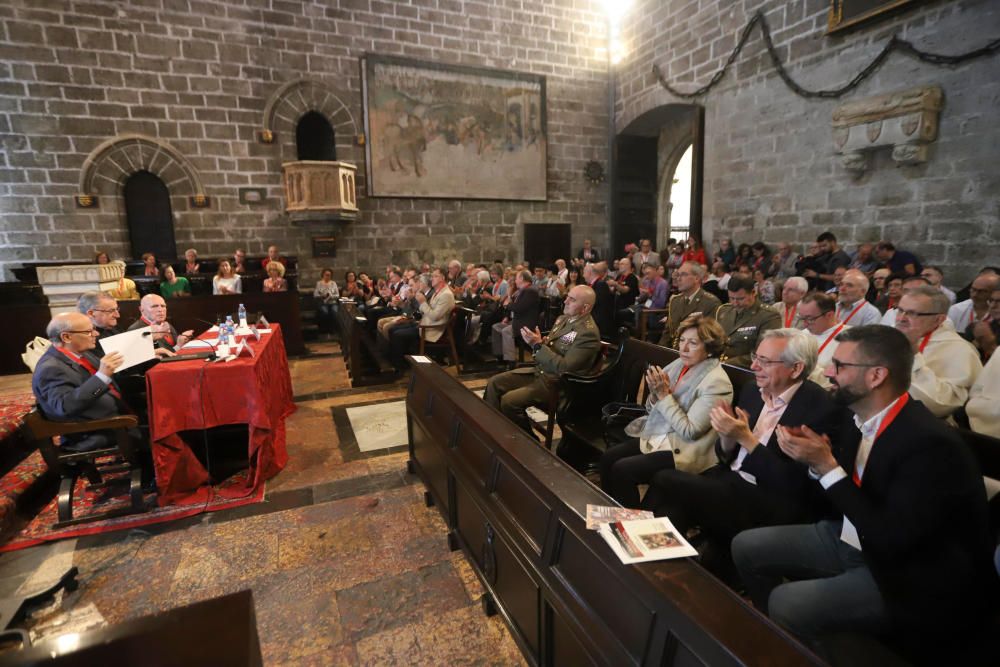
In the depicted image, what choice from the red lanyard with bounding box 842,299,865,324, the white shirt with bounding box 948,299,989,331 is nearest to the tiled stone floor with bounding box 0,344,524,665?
the red lanyard with bounding box 842,299,865,324

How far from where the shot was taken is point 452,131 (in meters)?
10.5

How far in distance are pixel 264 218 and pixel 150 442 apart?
7.34 metres

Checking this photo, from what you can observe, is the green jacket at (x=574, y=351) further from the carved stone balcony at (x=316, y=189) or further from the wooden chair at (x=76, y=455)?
the carved stone balcony at (x=316, y=189)

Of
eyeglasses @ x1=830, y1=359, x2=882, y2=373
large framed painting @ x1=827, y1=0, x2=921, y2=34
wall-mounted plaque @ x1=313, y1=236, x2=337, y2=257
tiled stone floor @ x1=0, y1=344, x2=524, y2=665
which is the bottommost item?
tiled stone floor @ x1=0, y1=344, x2=524, y2=665

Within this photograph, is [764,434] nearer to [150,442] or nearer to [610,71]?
[150,442]

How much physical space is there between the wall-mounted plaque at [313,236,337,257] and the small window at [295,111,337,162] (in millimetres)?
1619

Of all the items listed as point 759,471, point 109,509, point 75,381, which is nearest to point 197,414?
point 75,381

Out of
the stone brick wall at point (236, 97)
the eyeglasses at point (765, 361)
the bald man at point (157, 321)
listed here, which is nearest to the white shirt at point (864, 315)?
the eyeglasses at point (765, 361)

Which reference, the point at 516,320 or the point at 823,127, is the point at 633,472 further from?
the point at 823,127

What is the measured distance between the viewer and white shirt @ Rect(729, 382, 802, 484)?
82.4 inches

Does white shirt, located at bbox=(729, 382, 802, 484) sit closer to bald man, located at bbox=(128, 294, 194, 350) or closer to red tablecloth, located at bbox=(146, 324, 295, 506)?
red tablecloth, located at bbox=(146, 324, 295, 506)

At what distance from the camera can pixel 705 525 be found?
2.15m

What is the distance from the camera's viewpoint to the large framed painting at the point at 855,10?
605cm

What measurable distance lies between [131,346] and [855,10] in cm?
863
